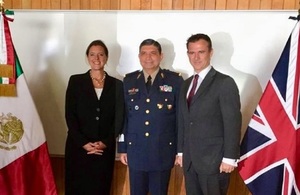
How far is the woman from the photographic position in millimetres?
2180

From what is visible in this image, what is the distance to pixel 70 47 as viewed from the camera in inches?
102

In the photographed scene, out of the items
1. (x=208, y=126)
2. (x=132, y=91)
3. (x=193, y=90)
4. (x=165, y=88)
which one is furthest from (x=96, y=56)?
(x=208, y=126)

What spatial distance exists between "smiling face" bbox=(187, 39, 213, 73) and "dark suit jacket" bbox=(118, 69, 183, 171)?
27 cm

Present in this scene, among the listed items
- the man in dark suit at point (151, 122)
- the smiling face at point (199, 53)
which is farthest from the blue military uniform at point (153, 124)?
the smiling face at point (199, 53)

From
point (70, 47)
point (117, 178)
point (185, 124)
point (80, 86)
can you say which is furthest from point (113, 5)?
point (117, 178)

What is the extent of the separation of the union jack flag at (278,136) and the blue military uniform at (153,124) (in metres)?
0.43

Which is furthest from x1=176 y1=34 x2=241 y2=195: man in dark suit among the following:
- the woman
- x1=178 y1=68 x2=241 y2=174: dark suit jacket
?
the woman

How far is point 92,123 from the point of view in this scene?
2.19 metres

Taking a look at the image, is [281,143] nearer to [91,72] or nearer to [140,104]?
[140,104]

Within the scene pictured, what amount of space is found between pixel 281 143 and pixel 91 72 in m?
1.23

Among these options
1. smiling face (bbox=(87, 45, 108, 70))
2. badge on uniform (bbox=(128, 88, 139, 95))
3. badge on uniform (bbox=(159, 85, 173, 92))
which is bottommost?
badge on uniform (bbox=(128, 88, 139, 95))

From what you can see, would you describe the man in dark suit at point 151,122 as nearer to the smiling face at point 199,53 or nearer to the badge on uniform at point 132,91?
the badge on uniform at point 132,91

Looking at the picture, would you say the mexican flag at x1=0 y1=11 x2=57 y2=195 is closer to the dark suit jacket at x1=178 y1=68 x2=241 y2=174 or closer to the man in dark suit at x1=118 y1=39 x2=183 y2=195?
the man in dark suit at x1=118 y1=39 x2=183 y2=195

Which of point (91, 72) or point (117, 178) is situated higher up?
point (91, 72)
